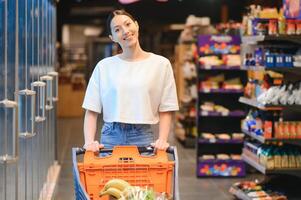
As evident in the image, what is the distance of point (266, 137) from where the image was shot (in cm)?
666

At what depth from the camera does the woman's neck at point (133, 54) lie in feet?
13.0

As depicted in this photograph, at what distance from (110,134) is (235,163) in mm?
5165

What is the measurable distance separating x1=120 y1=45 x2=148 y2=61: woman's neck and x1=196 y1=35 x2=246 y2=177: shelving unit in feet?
16.7

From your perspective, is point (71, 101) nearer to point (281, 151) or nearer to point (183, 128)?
point (183, 128)

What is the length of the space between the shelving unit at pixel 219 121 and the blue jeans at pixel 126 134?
499 centimetres

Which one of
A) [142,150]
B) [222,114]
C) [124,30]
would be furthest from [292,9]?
[142,150]

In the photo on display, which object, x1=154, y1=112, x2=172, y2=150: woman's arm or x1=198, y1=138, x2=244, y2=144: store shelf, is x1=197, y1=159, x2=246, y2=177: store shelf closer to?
x1=198, y1=138, x2=244, y2=144: store shelf

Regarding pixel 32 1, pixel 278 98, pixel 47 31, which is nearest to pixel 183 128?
pixel 47 31

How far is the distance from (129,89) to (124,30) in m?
0.35

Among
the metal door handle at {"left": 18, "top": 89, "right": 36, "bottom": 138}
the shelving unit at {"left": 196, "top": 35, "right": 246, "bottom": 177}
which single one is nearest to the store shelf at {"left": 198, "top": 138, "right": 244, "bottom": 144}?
the shelving unit at {"left": 196, "top": 35, "right": 246, "bottom": 177}

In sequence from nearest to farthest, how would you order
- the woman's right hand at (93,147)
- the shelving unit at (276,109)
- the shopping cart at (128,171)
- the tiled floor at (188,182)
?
1. the shopping cart at (128,171)
2. the woman's right hand at (93,147)
3. the shelving unit at (276,109)
4. the tiled floor at (188,182)

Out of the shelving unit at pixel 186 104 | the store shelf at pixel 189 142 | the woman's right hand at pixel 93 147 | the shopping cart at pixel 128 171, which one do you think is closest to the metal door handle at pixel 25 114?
the woman's right hand at pixel 93 147

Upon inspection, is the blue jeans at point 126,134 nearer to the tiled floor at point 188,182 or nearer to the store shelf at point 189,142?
the tiled floor at point 188,182

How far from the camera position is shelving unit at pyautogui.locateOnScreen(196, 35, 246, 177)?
906 cm
